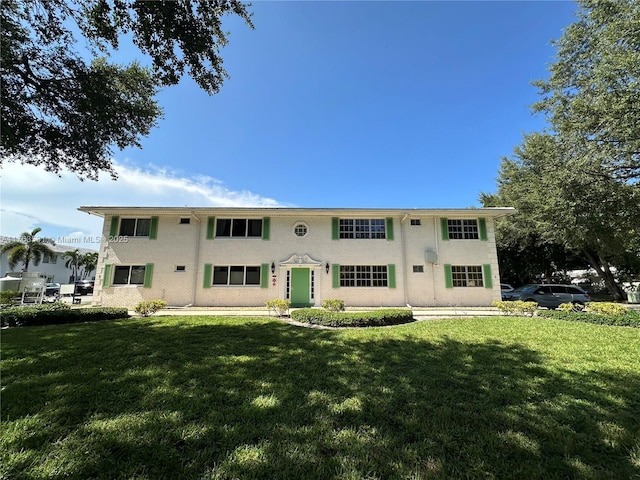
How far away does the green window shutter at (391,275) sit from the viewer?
1476 centimetres

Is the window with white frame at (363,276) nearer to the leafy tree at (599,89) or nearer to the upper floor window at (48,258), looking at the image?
the leafy tree at (599,89)

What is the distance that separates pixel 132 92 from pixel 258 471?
36.6 feet

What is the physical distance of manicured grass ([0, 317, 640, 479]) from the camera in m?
2.36

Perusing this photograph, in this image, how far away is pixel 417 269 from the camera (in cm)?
1499

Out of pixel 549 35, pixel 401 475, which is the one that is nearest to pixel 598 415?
pixel 401 475

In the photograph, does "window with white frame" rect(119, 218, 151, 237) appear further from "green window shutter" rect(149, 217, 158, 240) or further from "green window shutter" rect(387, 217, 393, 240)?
"green window shutter" rect(387, 217, 393, 240)

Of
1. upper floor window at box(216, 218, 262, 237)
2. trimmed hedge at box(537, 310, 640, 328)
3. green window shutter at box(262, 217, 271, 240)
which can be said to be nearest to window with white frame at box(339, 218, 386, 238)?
green window shutter at box(262, 217, 271, 240)

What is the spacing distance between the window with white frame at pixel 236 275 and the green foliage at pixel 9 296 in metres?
9.64

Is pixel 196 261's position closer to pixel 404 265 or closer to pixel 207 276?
pixel 207 276

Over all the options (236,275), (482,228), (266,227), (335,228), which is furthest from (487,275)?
(236,275)

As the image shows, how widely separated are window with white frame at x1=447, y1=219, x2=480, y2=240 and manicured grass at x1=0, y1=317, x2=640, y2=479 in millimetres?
9433

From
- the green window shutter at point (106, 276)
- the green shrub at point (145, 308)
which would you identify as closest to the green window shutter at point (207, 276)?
the green shrub at point (145, 308)

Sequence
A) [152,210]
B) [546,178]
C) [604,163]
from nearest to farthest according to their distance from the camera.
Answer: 1. [604,163]
2. [152,210]
3. [546,178]

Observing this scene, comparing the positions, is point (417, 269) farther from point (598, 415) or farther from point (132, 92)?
point (132, 92)
